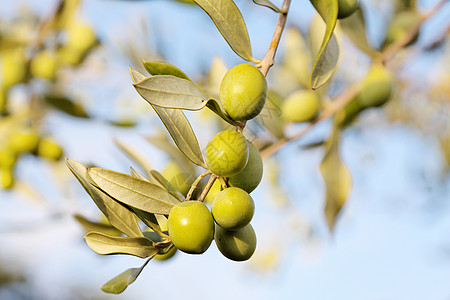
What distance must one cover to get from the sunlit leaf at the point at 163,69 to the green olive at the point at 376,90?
790 mm

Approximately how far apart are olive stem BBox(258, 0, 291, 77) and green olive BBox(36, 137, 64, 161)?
126 cm

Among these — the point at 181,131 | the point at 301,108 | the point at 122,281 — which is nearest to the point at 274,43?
the point at 181,131

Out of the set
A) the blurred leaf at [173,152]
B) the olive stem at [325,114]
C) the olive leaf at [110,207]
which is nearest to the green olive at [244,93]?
the olive leaf at [110,207]

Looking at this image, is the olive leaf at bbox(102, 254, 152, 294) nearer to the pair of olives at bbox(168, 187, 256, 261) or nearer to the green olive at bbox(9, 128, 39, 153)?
the pair of olives at bbox(168, 187, 256, 261)

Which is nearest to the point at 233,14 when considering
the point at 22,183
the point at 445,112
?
the point at 22,183

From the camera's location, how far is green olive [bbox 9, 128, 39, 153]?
5.68ft

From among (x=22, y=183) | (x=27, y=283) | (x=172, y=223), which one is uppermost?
(x=172, y=223)

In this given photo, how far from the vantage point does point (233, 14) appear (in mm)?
764

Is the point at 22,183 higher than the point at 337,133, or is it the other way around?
the point at 337,133

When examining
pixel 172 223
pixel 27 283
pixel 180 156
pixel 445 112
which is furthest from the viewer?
pixel 27 283

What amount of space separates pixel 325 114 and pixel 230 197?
81cm

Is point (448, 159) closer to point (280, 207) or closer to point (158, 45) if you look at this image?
point (280, 207)

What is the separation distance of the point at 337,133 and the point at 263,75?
0.67 metres

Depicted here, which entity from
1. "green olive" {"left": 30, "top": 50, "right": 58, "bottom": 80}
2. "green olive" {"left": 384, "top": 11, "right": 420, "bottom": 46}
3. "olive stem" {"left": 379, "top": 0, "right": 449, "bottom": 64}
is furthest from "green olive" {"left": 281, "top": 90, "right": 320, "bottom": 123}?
"green olive" {"left": 30, "top": 50, "right": 58, "bottom": 80}
